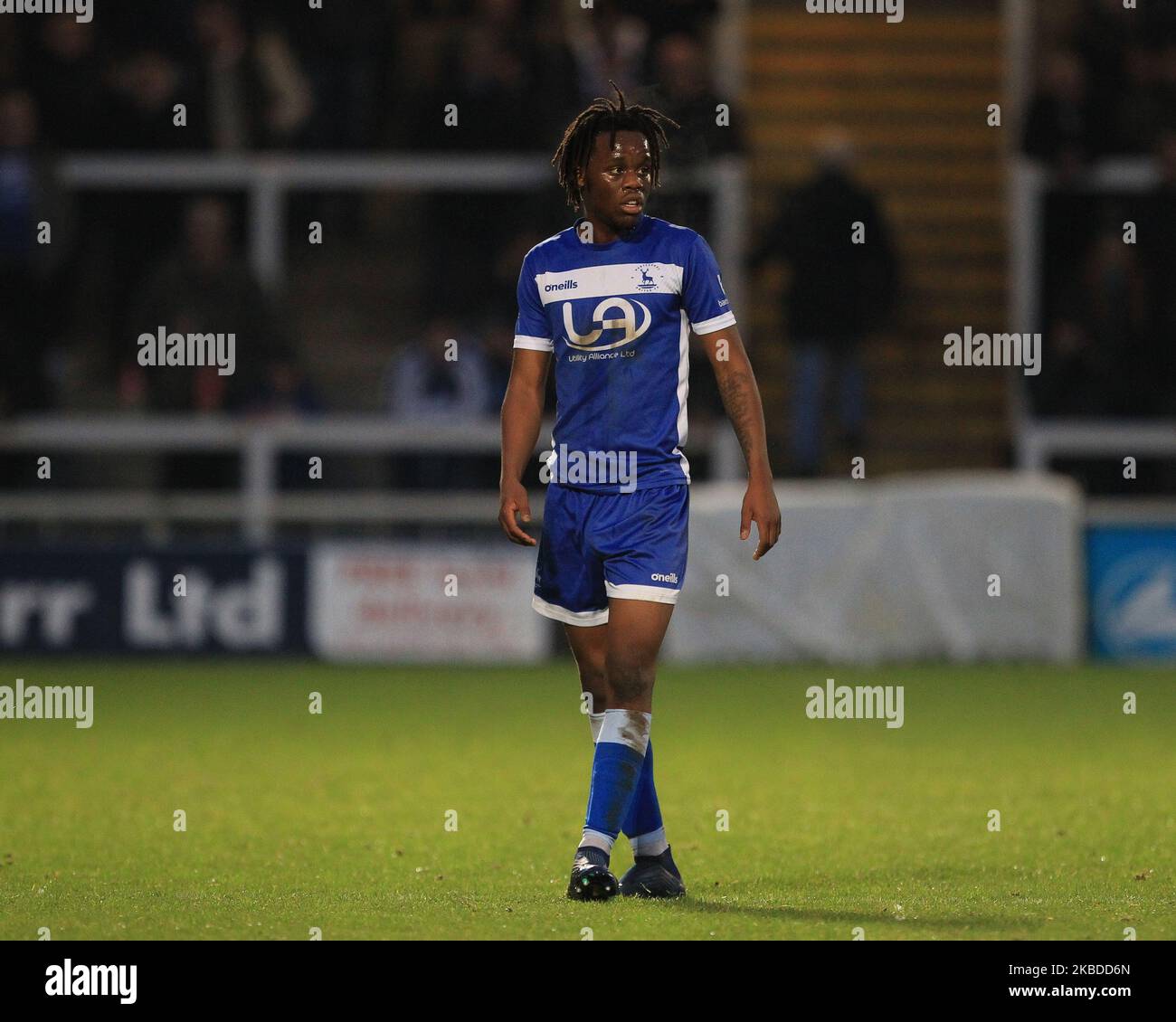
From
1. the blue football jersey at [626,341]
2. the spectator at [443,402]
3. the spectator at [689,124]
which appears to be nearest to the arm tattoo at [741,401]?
the blue football jersey at [626,341]

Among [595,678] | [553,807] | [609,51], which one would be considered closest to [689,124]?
[609,51]

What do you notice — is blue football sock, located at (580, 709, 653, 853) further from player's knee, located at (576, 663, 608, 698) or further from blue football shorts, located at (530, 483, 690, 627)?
blue football shorts, located at (530, 483, 690, 627)

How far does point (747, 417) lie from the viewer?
620 centimetres

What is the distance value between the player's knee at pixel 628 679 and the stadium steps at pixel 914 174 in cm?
956

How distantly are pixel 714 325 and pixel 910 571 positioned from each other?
307 inches

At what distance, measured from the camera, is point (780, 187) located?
49.9ft

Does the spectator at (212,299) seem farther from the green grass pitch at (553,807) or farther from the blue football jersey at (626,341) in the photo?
the blue football jersey at (626,341)

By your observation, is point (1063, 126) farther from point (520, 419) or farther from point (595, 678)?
point (595, 678)

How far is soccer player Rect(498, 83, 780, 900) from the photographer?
6.12m

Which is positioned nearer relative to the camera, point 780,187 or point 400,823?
point 400,823

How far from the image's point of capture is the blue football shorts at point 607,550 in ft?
20.2

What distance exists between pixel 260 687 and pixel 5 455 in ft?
10.4

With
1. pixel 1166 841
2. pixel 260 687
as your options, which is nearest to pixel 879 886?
pixel 1166 841
